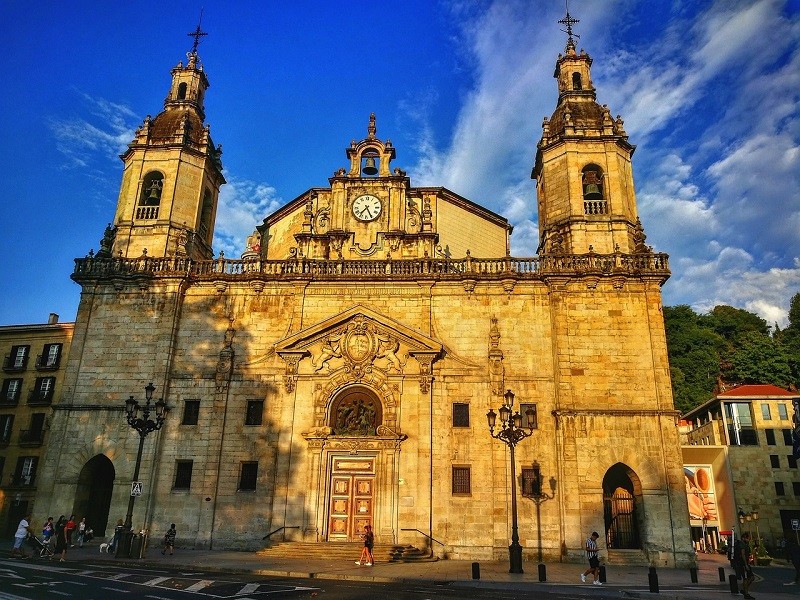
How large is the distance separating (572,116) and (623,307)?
10.7 meters

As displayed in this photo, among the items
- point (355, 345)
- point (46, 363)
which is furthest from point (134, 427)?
point (46, 363)

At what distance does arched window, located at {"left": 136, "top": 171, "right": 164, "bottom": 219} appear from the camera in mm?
31125

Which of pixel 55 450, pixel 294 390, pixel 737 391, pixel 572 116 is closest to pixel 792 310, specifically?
pixel 737 391

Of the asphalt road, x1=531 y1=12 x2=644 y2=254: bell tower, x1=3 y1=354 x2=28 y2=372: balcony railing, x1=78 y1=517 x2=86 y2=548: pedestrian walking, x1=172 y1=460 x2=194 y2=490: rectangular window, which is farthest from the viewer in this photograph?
x1=3 y1=354 x2=28 y2=372: balcony railing

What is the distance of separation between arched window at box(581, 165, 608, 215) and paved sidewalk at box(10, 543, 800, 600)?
15931 millimetres

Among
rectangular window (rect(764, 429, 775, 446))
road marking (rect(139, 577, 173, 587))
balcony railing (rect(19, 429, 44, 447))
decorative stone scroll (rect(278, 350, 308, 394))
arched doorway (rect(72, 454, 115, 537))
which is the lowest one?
road marking (rect(139, 577, 173, 587))

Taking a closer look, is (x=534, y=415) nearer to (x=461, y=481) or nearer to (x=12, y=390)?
(x=461, y=481)

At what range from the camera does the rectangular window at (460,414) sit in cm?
2570

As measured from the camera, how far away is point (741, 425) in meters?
39.3

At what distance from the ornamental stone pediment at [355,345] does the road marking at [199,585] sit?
11.5m

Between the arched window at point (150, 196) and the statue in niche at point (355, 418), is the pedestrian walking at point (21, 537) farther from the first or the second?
the arched window at point (150, 196)

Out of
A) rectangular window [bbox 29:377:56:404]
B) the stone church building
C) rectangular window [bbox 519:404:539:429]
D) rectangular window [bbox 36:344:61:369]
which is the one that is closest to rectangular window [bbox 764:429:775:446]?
the stone church building

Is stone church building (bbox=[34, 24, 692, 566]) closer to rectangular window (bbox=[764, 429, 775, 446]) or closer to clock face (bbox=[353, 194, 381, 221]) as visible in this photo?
clock face (bbox=[353, 194, 381, 221])

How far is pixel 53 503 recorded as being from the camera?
25.7 m
